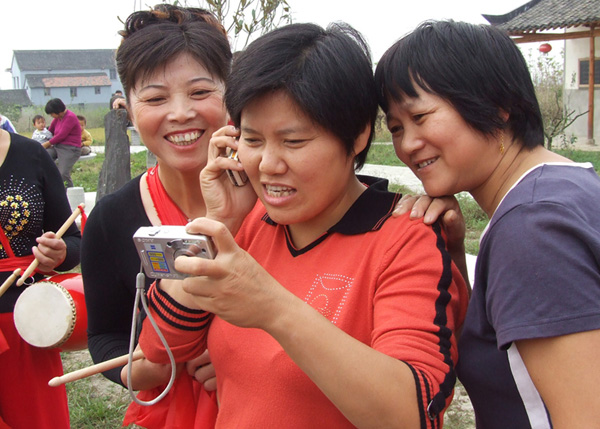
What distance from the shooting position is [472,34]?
5.03 ft

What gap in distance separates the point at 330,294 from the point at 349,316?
72mm

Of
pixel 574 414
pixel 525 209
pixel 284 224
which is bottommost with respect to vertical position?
pixel 574 414

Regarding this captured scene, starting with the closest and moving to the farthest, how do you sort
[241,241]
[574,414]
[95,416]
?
[574,414], [241,241], [95,416]

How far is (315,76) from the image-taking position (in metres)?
1.41

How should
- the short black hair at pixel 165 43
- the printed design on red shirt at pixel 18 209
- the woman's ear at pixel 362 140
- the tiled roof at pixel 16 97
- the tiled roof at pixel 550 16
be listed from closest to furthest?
the woman's ear at pixel 362 140 → the short black hair at pixel 165 43 → the printed design on red shirt at pixel 18 209 → the tiled roof at pixel 550 16 → the tiled roof at pixel 16 97

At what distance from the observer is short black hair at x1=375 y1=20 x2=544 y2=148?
148 cm

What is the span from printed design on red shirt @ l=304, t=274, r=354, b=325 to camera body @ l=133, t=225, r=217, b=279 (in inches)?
12.2

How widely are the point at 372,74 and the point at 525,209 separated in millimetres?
522

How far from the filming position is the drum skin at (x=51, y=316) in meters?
2.68

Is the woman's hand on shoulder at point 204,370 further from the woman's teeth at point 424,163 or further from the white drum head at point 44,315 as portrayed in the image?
the white drum head at point 44,315

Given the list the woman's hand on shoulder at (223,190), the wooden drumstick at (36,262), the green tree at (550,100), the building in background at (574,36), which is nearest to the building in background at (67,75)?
the building in background at (574,36)

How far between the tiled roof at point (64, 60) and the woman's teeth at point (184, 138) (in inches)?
2817

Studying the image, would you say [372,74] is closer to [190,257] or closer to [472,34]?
[472,34]

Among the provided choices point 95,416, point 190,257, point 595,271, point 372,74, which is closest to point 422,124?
point 372,74
